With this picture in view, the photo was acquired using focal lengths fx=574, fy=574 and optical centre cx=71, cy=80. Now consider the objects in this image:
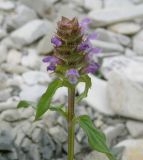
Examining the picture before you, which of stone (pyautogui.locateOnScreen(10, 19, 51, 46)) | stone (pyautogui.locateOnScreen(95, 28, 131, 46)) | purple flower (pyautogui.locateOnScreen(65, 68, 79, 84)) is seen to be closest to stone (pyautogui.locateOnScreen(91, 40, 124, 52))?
stone (pyautogui.locateOnScreen(95, 28, 131, 46))

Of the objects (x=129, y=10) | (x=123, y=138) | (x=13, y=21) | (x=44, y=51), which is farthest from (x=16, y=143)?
(x=129, y=10)

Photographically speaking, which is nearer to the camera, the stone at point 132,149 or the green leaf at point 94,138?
the green leaf at point 94,138

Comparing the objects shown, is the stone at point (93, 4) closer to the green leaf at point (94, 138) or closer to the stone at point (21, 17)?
the stone at point (21, 17)

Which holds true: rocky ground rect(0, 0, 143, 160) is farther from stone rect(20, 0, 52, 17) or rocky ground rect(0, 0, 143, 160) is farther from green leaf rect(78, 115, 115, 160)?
green leaf rect(78, 115, 115, 160)

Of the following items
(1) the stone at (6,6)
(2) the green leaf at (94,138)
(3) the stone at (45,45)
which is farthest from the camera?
(1) the stone at (6,6)

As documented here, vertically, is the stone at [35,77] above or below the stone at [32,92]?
above

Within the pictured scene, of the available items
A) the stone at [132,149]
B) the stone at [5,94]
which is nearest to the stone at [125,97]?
the stone at [132,149]

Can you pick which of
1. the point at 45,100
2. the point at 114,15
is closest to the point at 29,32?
the point at 114,15
